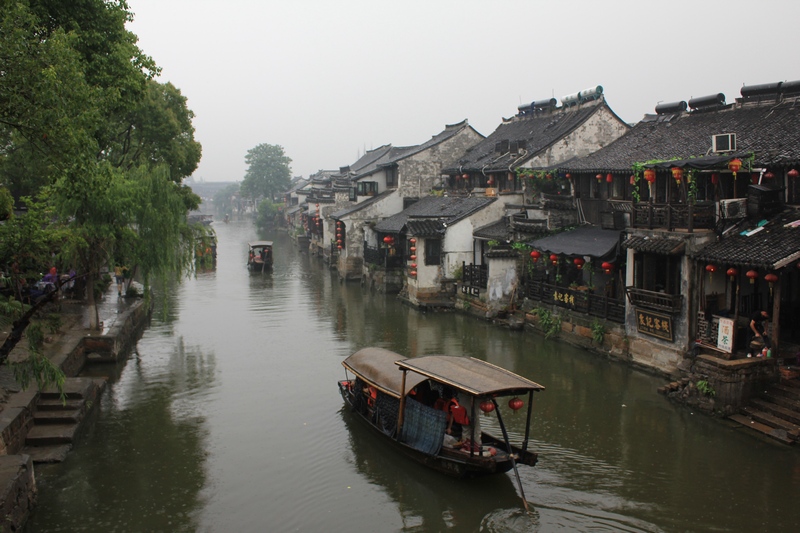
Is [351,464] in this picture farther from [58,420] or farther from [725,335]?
[725,335]

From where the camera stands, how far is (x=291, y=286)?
1495 inches

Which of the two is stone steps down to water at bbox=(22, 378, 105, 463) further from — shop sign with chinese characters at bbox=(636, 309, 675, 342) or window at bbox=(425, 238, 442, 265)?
window at bbox=(425, 238, 442, 265)

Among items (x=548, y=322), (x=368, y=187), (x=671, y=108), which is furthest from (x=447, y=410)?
(x=368, y=187)

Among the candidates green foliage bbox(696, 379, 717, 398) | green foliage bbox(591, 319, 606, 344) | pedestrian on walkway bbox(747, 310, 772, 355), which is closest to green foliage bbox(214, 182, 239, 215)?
green foliage bbox(591, 319, 606, 344)

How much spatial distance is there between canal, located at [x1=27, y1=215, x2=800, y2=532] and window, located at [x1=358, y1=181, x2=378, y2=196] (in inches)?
828

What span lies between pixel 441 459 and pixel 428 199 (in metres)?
26.0

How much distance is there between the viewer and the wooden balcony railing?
17.5 meters

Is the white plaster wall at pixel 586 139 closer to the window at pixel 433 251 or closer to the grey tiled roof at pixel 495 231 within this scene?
the grey tiled roof at pixel 495 231

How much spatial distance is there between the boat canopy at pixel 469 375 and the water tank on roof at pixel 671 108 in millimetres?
14317

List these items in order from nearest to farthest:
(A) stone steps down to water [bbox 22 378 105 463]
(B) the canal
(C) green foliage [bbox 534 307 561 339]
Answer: (B) the canal → (A) stone steps down to water [bbox 22 378 105 463] → (C) green foliage [bbox 534 307 561 339]

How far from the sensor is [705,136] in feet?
66.4

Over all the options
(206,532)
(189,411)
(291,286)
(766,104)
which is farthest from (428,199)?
(206,532)

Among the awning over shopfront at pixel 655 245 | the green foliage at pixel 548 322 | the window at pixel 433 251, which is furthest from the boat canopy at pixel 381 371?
the window at pixel 433 251

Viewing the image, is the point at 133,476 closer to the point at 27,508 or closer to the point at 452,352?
the point at 27,508
